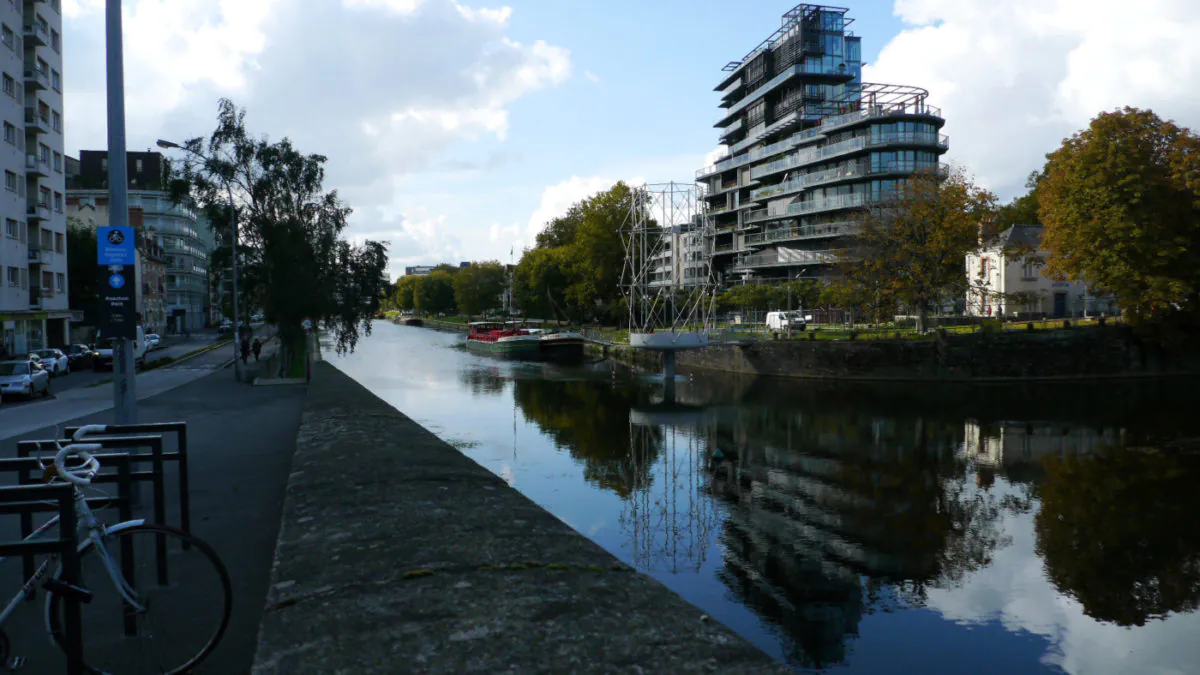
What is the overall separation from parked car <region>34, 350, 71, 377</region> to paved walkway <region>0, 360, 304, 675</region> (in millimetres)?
16292

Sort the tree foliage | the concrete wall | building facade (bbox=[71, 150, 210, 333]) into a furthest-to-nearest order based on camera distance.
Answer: building facade (bbox=[71, 150, 210, 333]) < the tree foliage < the concrete wall

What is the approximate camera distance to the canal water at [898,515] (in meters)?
10.2

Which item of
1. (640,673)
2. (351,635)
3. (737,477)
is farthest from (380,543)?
(737,477)

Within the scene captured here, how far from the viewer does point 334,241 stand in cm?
4078

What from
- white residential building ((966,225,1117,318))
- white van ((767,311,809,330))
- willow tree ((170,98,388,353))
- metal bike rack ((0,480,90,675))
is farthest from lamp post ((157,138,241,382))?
white residential building ((966,225,1117,318))

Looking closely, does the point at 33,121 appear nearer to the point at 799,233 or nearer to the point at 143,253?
the point at 143,253

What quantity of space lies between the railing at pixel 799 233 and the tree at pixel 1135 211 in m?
23.7

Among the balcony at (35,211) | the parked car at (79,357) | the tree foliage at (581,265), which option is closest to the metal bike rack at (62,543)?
the parked car at (79,357)

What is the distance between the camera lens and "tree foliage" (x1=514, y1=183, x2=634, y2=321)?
8325cm

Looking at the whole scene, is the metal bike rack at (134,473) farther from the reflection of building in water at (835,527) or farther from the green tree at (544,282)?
the green tree at (544,282)

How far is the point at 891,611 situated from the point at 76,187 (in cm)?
11554

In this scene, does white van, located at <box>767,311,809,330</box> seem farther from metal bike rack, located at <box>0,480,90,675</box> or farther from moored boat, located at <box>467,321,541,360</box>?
metal bike rack, located at <box>0,480,90,675</box>

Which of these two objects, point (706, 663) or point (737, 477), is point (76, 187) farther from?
point (706, 663)

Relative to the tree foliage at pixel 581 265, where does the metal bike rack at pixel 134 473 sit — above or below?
below
